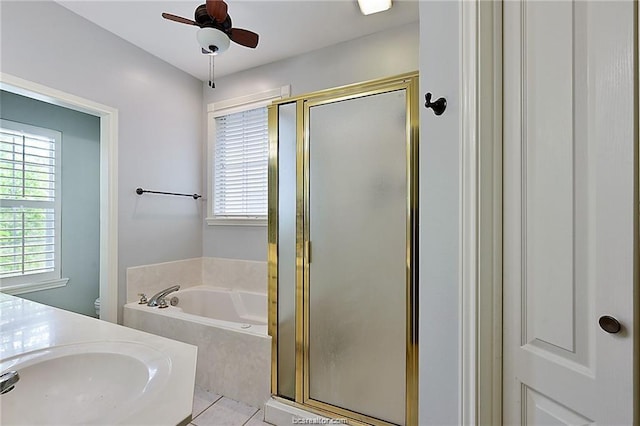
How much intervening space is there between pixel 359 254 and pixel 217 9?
1559mm

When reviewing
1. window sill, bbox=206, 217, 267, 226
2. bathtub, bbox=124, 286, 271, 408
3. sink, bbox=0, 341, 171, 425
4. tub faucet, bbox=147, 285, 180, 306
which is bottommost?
bathtub, bbox=124, 286, 271, 408

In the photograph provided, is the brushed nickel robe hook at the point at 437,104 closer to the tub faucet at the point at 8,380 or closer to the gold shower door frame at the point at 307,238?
the gold shower door frame at the point at 307,238

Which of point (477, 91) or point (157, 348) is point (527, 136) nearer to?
point (477, 91)

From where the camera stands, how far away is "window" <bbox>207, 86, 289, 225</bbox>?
2.96 meters

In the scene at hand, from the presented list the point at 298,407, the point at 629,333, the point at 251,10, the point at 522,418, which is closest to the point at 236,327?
the point at 298,407

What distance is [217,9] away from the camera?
5.56 feet

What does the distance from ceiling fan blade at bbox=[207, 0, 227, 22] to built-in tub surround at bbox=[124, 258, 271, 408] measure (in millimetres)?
1898

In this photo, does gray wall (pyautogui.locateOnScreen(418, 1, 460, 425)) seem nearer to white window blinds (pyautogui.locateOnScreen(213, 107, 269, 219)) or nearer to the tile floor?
the tile floor

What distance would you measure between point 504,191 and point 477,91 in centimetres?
29

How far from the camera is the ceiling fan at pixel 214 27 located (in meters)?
1.71

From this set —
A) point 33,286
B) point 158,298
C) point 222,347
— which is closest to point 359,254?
point 222,347

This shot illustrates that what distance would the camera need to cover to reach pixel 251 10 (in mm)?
2129

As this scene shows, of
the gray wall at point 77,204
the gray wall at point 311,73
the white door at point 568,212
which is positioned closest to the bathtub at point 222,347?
the gray wall at point 311,73

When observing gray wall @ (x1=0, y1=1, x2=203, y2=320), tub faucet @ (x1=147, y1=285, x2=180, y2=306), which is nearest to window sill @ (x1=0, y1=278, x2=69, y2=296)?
gray wall @ (x1=0, y1=1, x2=203, y2=320)
